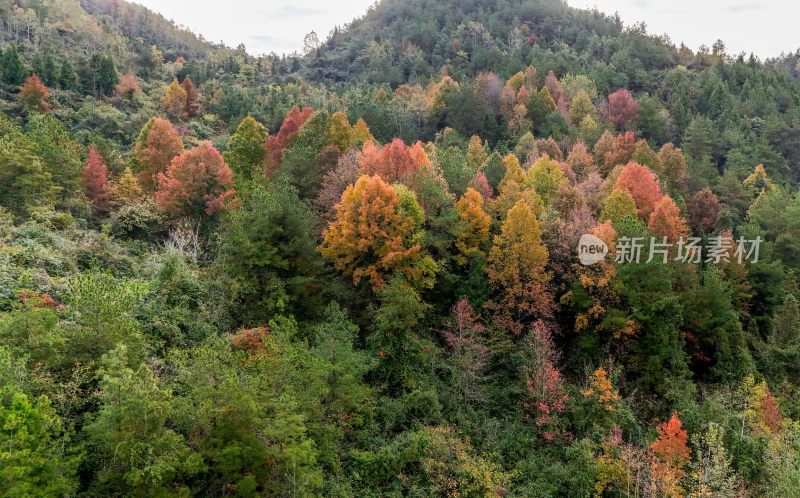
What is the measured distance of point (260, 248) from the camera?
31547 millimetres

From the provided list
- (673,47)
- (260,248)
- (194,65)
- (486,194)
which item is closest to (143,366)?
(260,248)

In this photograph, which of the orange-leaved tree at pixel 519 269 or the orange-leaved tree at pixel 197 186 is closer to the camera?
the orange-leaved tree at pixel 519 269

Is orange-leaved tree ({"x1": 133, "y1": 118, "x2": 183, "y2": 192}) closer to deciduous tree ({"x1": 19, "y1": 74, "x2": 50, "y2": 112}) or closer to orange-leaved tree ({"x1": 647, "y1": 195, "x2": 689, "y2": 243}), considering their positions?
deciduous tree ({"x1": 19, "y1": 74, "x2": 50, "y2": 112})

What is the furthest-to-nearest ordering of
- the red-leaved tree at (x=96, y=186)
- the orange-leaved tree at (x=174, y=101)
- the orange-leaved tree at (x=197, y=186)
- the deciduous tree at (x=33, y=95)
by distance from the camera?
the orange-leaved tree at (x=174, y=101) → the deciduous tree at (x=33, y=95) → the red-leaved tree at (x=96, y=186) → the orange-leaved tree at (x=197, y=186)

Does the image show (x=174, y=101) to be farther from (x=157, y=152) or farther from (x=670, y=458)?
(x=670, y=458)

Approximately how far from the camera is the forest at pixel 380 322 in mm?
19156

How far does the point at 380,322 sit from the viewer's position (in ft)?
105

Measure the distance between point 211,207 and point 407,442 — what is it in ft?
76.8

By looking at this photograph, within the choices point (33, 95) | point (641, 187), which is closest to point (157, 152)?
point (33, 95)

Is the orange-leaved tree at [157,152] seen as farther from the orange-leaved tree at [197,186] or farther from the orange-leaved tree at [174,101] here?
the orange-leaved tree at [174,101]

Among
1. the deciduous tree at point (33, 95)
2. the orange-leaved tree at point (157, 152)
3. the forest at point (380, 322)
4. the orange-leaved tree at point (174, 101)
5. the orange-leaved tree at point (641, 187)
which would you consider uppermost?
the orange-leaved tree at point (174, 101)

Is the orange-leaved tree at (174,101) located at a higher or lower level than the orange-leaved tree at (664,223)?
higher

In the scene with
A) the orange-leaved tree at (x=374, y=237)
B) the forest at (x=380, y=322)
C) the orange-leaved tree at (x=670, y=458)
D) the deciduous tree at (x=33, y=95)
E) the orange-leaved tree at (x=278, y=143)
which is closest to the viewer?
the forest at (x=380, y=322)

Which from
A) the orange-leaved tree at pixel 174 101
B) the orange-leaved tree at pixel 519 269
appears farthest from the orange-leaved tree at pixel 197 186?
the orange-leaved tree at pixel 174 101
